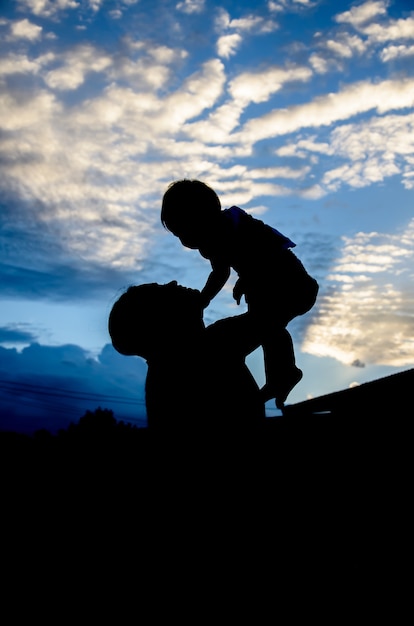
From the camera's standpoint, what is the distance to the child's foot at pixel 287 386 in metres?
2.88

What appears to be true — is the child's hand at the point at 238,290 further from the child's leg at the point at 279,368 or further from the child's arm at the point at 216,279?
the child's leg at the point at 279,368

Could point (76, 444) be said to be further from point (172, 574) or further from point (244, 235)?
point (244, 235)

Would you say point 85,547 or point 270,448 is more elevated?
point 270,448

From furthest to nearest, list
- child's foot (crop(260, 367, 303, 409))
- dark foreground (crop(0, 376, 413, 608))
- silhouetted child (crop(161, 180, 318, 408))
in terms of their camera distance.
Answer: child's foot (crop(260, 367, 303, 409)) < silhouetted child (crop(161, 180, 318, 408)) < dark foreground (crop(0, 376, 413, 608))

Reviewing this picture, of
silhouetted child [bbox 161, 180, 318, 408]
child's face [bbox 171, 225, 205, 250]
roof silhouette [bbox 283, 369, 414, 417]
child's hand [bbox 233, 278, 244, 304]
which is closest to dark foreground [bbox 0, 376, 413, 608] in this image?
roof silhouette [bbox 283, 369, 414, 417]

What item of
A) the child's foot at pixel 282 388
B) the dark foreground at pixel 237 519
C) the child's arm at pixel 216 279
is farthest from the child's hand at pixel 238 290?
the dark foreground at pixel 237 519

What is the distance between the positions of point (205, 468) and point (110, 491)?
0.57 meters

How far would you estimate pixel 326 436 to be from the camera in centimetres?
163

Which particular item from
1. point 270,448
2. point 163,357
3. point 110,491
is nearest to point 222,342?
point 163,357

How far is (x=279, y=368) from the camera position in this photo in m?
2.93

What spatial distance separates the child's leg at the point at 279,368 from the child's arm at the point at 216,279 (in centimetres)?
59

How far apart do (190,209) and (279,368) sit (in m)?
1.39

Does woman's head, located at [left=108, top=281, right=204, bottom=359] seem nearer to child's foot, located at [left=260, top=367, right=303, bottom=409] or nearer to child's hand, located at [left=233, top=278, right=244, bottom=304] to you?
child's hand, located at [left=233, top=278, right=244, bottom=304]

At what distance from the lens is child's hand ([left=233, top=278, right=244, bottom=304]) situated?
2938mm
